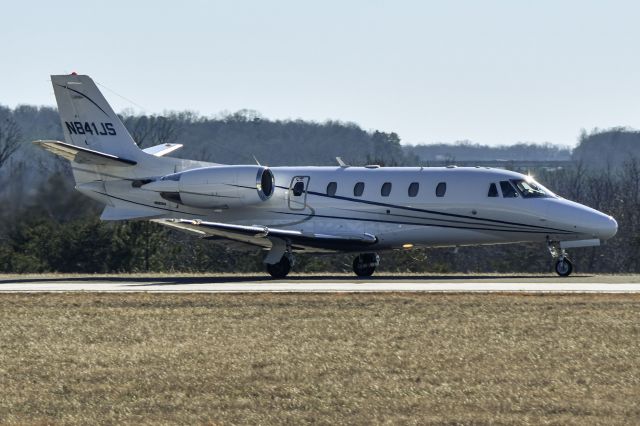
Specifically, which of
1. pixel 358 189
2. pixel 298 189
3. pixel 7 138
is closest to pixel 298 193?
pixel 298 189

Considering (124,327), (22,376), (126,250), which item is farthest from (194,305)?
(126,250)

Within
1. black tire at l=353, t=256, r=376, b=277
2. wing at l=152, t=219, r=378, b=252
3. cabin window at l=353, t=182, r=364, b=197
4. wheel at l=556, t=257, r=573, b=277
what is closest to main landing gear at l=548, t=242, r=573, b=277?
Result: wheel at l=556, t=257, r=573, b=277

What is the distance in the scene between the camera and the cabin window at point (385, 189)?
33.5m

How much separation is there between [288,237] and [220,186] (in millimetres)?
2604

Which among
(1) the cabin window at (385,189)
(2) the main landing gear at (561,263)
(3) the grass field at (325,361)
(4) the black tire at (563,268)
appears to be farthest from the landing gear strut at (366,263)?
(3) the grass field at (325,361)

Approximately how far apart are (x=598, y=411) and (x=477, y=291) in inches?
506

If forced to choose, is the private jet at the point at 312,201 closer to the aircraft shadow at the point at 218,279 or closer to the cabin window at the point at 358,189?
the cabin window at the point at 358,189

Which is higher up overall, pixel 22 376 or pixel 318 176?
pixel 318 176

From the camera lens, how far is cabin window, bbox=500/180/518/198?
32.3 metres

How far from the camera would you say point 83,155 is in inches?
1351

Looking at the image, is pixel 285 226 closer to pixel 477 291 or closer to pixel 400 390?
pixel 477 291

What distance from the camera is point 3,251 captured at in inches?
1720

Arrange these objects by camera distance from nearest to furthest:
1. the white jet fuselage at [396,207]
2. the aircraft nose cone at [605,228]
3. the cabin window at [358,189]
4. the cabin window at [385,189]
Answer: the aircraft nose cone at [605,228], the white jet fuselage at [396,207], the cabin window at [385,189], the cabin window at [358,189]

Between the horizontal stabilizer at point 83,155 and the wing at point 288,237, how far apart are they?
296 cm
